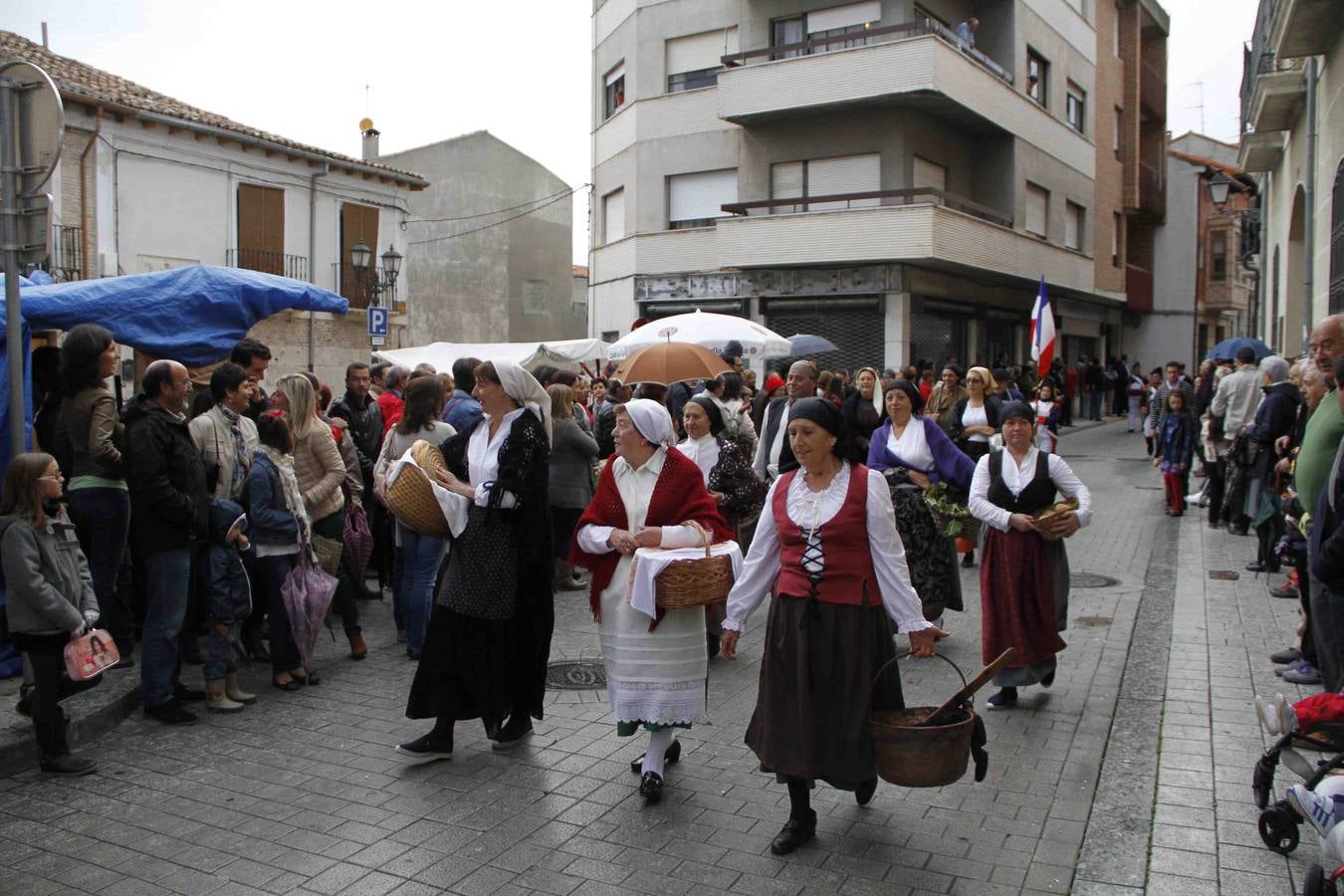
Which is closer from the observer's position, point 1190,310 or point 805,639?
point 805,639

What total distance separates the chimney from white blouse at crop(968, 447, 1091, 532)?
1249 inches

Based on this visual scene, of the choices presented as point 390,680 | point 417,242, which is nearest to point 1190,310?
point 417,242

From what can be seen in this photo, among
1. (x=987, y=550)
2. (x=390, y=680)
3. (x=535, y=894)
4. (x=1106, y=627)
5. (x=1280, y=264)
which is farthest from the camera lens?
(x=1280, y=264)

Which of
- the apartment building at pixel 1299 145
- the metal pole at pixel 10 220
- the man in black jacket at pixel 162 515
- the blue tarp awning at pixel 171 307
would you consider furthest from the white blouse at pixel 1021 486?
the apartment building at pixel 1299 145

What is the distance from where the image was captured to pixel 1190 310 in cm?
Answer: 4353

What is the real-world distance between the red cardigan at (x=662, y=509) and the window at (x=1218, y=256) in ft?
177

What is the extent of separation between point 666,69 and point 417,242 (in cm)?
1237

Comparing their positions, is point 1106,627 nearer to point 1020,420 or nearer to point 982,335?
point 1020,420

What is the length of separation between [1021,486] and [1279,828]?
8.63ft

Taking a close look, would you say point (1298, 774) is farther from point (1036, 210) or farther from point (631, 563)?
point (1036, 210)

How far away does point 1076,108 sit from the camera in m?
33.0

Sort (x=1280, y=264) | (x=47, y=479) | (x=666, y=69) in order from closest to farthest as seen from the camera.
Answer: (x=47, y=479)
(x=1280, y=264)
(x=666, y=69)

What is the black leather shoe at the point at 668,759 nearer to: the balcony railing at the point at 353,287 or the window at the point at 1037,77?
the balcony railing at the point at 353,287

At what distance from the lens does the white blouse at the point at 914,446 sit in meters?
7.95
